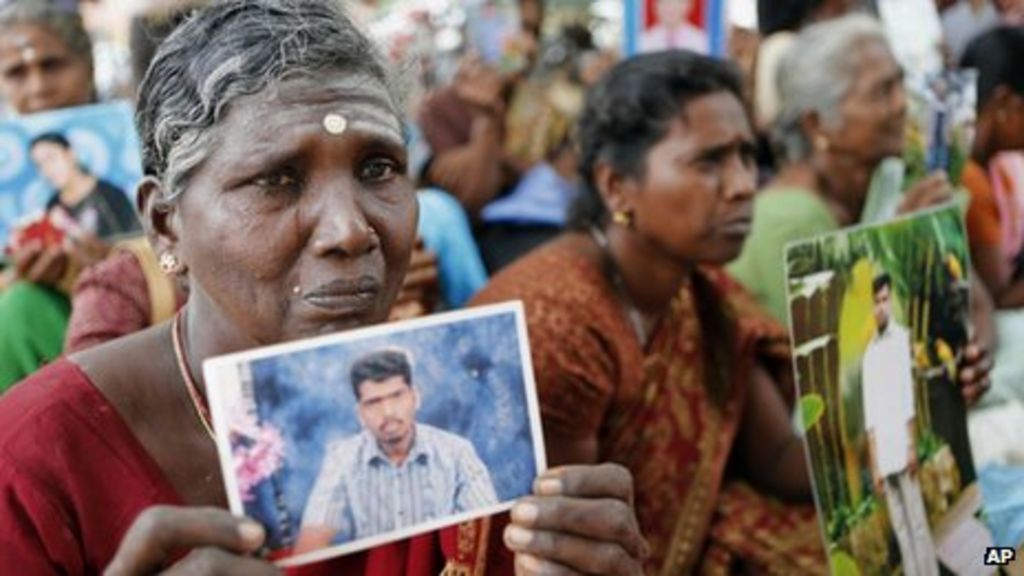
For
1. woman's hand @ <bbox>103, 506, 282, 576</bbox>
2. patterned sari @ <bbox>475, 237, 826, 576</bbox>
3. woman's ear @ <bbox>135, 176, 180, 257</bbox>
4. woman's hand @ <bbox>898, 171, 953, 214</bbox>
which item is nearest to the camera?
woman's hand @ <bbox>103, 506, 282, 576</bbox>

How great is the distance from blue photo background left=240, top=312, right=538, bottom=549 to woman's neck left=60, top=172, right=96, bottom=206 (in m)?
1.79

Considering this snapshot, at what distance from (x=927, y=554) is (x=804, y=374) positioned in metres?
0.40

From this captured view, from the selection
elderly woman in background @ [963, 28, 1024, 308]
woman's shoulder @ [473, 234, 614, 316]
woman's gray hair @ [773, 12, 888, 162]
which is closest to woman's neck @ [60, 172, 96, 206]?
woman's shoulder @ [473, 234, 614, 316]

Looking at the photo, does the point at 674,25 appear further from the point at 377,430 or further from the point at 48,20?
the point at 377,430

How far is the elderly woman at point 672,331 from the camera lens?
2.64 metres

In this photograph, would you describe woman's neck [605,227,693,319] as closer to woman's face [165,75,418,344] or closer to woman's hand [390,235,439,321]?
woman's hand [390,235,439,321]

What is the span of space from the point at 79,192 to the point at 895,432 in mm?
1790

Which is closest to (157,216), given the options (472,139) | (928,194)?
(928,194)

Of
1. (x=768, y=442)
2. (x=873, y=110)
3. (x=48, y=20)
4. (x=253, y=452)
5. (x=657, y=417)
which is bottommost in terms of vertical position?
(x=768, y=442)

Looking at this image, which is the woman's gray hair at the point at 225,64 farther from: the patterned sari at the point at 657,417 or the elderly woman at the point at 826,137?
the elderly woman at the point at 826,137

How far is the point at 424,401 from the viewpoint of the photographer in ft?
4.24

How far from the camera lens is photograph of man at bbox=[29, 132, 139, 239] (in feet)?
9.36

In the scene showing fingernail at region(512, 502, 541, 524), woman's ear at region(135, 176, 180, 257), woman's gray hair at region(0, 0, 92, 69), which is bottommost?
fingernail at region(512, 502, 541, 524)

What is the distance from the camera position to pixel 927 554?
2.01 m
